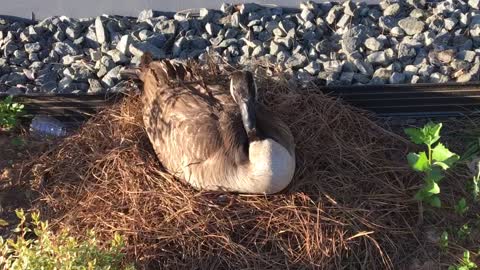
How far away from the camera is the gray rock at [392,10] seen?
21.3 feet

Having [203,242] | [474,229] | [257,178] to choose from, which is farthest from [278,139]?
[474,229]

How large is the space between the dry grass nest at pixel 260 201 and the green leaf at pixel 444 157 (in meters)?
0.36

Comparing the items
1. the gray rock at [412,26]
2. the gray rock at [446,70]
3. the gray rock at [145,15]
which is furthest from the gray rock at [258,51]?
the gray rock at [446,70]

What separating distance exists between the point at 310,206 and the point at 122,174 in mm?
1292

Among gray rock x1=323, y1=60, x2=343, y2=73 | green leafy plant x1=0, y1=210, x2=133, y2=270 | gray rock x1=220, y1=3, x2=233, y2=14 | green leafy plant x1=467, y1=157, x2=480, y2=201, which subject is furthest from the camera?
gray rock x1=220, y1=3, x2=233, y2=14

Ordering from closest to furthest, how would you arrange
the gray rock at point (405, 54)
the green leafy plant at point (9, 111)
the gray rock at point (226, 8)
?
the green leafy plant at point (9, 111), the gray rock at point (405, 54), the gray rock at point (226, 8)

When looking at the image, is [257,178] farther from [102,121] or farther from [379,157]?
[102,121]

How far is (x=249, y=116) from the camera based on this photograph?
4758mm

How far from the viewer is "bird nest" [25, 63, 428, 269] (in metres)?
4.69

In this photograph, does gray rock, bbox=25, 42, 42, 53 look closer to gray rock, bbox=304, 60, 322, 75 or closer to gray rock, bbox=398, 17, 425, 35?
gray rock, bbox=304, 60, 322, 75

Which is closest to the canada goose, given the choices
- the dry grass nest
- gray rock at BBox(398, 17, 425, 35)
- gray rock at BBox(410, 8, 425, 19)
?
the dry grass nest

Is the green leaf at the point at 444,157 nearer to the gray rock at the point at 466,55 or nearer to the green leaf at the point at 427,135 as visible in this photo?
the green leaf at the point at 427,135

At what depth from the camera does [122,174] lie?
518 cm

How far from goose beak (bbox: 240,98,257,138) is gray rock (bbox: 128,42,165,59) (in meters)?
1.65
